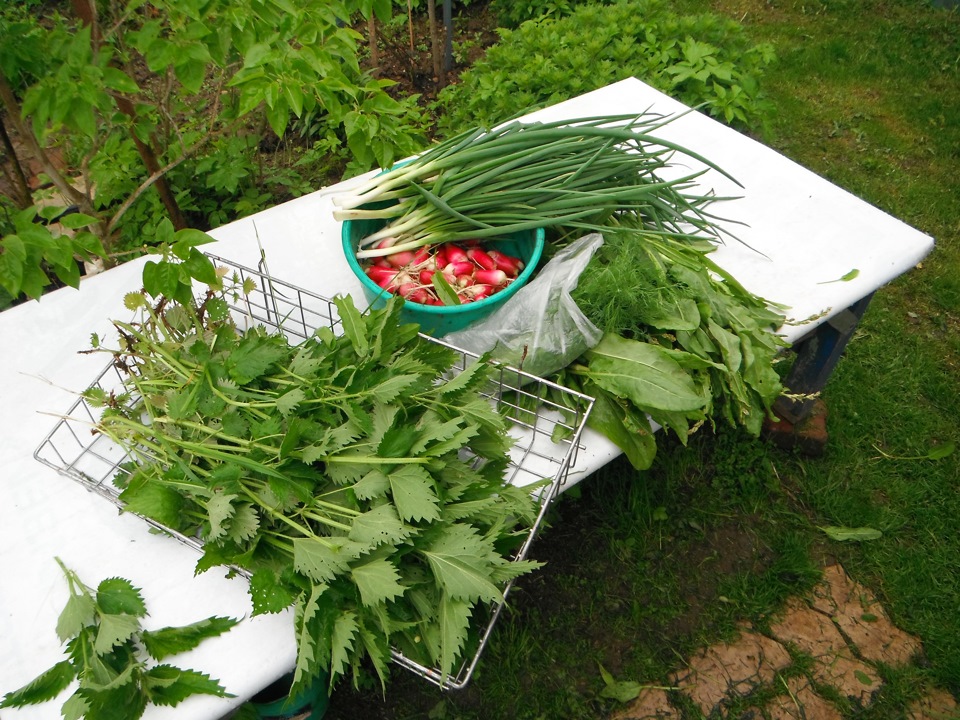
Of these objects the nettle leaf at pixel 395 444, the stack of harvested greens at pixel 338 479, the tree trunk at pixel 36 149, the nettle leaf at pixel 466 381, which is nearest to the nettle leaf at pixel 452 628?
the stack of harvested greens at pixel 338 479

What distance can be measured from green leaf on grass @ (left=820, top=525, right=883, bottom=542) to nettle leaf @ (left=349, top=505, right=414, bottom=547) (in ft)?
5.42

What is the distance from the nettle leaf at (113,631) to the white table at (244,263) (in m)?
0.06

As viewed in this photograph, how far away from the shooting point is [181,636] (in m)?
1.19

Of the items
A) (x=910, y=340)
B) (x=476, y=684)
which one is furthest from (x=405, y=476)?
(x=910, y=340)

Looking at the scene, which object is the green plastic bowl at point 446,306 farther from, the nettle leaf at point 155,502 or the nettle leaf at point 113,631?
the nettle leaf at point 113,631

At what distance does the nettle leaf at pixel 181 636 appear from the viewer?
1.17 meters

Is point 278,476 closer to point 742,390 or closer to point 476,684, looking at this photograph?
point 742,390

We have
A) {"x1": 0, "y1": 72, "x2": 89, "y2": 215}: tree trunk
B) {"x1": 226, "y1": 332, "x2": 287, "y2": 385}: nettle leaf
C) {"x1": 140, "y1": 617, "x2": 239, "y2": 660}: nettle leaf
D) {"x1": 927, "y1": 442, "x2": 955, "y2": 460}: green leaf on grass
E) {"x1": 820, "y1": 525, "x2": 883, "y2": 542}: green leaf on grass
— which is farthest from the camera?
{"x1": 927, "y1": 442, "x2": 955, "y2": 460}: green leaf on grass

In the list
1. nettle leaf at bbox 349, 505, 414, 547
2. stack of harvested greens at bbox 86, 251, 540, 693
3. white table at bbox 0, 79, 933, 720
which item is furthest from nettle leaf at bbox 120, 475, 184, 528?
nettle leaf at bbox 349, 505, 414, 547

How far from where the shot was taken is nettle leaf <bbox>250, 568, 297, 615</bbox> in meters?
1.15

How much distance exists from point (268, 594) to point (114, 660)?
0.25 meters

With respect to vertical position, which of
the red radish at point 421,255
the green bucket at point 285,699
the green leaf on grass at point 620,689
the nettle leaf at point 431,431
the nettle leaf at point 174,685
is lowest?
the green leaf on grass at point 620,689

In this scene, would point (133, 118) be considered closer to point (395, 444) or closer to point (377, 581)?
point (395, 444)

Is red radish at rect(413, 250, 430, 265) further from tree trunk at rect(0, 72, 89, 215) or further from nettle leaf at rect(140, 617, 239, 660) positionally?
tree trunk at rect(0, 72, 89, 215)
